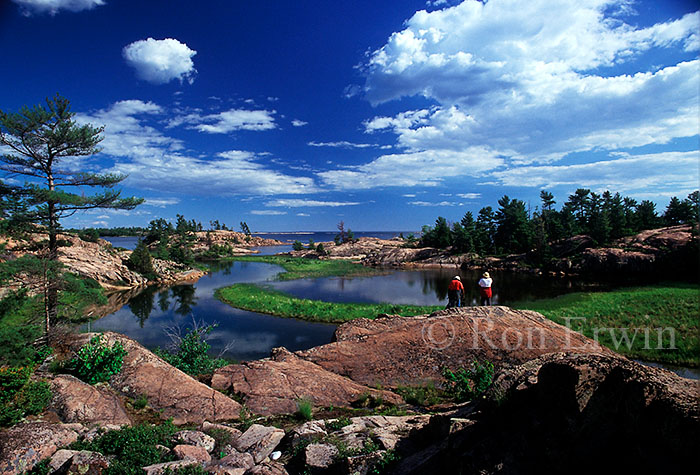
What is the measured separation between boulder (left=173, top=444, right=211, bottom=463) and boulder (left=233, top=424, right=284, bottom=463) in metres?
0.80

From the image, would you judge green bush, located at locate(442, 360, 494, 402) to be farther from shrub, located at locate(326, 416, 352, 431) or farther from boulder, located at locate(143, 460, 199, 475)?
boulder, located at locate(143, 460, 199, 475)

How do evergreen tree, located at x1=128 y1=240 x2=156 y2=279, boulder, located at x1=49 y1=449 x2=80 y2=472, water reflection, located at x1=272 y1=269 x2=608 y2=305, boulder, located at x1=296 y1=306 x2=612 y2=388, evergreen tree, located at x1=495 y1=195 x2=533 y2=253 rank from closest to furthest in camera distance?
boulder, located at x1=49 y1=449 x2=80 y2=472, boulder, located at x1=296 y1=306 x2=612 y2=388, water reflection, located at x1=272 y1=269 x2=608 y2=305, evergreen tree, located at x1=128 y1=240 x2=156 y2=279, evergreen tree, located at x1=495 y1=195 x2=533 y2=253

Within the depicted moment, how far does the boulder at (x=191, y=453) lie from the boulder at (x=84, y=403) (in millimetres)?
2913

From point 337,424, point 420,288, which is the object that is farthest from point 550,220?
point 337,424

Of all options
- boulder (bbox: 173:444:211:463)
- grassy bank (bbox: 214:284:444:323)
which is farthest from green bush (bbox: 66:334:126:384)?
grassy bank (bbox: 214:284:444:323)

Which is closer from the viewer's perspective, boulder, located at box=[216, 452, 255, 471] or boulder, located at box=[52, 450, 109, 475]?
boulder, located at box=[52, 450, 109, 475]

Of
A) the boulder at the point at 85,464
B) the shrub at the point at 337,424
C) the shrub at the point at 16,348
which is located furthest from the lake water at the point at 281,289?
the boulder at the point at 85,464

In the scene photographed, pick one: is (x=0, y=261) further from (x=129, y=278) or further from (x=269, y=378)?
(x=129, y=278)

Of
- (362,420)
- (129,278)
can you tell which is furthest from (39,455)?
(129,278)

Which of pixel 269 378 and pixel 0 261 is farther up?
pixel 0 261

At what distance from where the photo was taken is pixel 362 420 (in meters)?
8.20

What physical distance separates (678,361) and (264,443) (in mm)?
22859

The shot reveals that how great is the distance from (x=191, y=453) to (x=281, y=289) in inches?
1632

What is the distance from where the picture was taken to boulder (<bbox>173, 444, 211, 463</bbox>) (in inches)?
268
